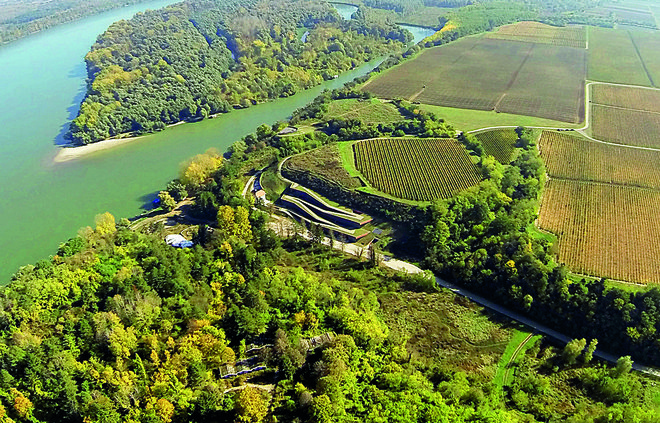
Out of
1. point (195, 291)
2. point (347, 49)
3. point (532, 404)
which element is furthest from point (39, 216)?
point (347, 49)

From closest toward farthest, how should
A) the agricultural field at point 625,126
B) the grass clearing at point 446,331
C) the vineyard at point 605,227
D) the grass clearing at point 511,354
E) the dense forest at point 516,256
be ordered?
the grass clearing at point 511,354 < the grass clearing at point 446,331 < the dense forest at point 516,256 < the vineyard at point 605,227 < the agricultural field at point 625,126

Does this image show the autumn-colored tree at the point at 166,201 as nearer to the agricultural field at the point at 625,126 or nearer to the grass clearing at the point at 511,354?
Answer: the grass clearing at the point at 511,354

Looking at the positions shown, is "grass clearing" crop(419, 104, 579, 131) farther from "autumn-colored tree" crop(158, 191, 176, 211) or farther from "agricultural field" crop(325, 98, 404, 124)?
"autumn-colored tree" crop(158, 191, 176, 211)

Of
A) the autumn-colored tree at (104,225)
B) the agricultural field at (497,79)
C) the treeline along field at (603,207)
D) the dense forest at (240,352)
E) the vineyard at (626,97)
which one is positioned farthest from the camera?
the agricultural field at (497,79)

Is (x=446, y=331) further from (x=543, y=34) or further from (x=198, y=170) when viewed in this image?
Answer: (x=543, y=34)

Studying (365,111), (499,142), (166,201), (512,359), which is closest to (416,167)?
(499,142)

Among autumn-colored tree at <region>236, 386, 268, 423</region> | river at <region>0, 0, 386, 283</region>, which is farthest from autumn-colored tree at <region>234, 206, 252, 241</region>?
autumn-colored tree at <region>236, 386, 268, 423</region>

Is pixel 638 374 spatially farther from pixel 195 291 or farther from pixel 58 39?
pixel 58 39

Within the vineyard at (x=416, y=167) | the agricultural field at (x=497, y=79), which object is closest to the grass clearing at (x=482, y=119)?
the agricultural field at (x=497, y=79)
